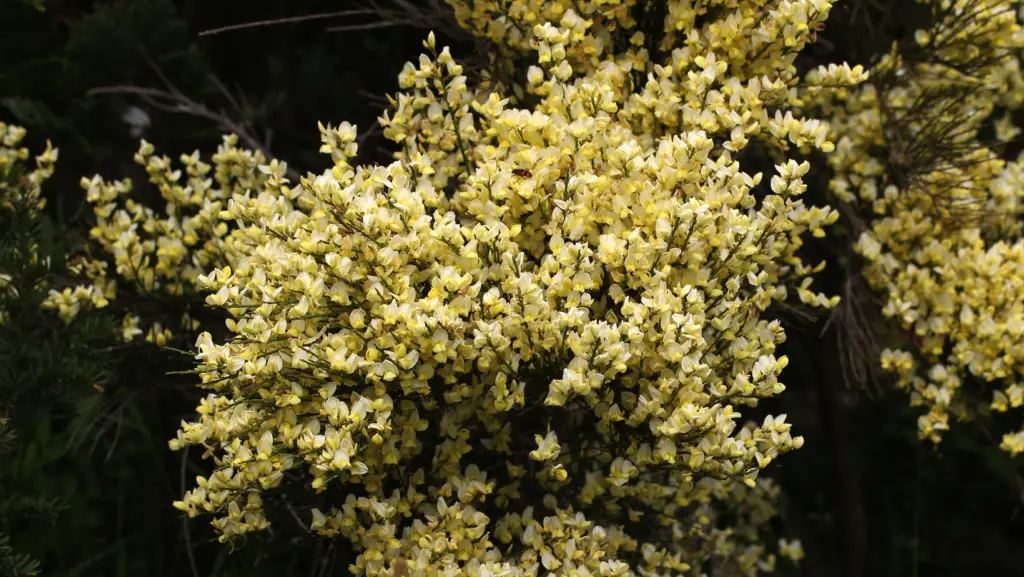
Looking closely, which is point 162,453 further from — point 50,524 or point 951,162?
point 951,162

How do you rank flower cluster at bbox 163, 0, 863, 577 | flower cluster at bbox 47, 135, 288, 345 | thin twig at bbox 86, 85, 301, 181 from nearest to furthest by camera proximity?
flower cluster at bbox 163, 0, 863, 577, flower cluster at bbox 47, 135, 288, 345, thin twig at bbox 86, 85, 301, 181

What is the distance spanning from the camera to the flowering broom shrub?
2.17 m

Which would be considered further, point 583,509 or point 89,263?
point 89,263

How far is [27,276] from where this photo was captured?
271 cm

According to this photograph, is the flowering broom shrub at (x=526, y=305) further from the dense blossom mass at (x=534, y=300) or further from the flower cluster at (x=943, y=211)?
the flower cluster at (x=943, y=211)

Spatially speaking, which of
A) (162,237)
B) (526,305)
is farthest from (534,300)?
(162,237)

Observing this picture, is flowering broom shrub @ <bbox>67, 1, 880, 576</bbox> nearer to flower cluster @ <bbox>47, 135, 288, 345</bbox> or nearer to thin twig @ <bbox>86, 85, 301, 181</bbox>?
flower cluster @ <bbox>47, 135, 288, 345</bbox>

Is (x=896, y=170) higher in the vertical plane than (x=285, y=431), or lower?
higher

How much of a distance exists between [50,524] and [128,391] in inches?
17.3

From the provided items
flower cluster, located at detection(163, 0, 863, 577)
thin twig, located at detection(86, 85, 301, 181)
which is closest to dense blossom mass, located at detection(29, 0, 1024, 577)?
flower cluster, located at detection(163, 0, 863, 577)

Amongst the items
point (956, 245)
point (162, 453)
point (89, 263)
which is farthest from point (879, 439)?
point (89, 263)

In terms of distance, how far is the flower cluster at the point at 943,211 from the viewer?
2.97 m

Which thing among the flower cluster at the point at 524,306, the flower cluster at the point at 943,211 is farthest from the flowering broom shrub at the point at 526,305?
the flower cluster at the point at 943,211

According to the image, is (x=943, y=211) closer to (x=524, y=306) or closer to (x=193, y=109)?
(x=524, y=306)
